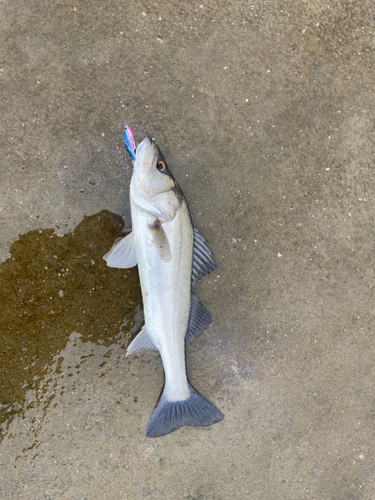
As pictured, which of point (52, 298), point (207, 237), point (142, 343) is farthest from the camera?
point (207, 237)

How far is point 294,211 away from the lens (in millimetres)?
3066

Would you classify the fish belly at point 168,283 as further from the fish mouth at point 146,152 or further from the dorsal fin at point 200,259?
the fish mouth at point 146,152

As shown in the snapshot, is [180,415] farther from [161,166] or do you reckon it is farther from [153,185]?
[161,166]

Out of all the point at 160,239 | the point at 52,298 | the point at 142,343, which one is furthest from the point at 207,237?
the point at 52,298

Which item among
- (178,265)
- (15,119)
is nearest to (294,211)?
(178,265)

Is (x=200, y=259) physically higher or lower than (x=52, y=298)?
higher

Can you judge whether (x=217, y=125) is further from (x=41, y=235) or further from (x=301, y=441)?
(x=301, y=441)

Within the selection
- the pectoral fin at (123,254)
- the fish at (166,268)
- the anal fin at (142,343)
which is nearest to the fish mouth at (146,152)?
the fish at (166,268)

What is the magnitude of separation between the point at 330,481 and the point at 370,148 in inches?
144

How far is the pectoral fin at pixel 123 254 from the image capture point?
2.54 m

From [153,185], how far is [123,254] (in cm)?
66

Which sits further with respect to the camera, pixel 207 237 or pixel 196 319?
pixel 207 237

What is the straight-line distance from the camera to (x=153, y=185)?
2.38 m

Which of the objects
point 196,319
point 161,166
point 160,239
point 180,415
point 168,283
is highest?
point 161,166
